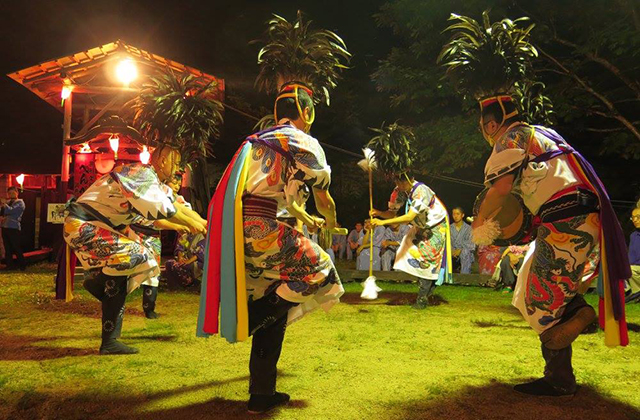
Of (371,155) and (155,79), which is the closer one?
(155,79)

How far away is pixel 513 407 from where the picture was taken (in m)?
3.45

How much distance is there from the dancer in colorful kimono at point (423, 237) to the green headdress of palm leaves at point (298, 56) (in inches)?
146

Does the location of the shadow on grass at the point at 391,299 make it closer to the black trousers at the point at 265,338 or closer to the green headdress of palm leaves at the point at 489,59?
the green headdress of palm leaves at the point at 489,59

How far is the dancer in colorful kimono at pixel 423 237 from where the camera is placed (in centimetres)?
761

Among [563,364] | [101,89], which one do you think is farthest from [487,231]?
[101,89]

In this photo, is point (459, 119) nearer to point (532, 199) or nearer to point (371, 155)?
point (371, 155)

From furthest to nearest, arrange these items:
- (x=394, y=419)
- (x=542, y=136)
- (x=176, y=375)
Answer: (x=176, y=375), (x=542, y=136), (x=394, y=419)

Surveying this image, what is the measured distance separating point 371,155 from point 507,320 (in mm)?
3064

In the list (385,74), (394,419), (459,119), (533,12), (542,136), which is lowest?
(394,419)

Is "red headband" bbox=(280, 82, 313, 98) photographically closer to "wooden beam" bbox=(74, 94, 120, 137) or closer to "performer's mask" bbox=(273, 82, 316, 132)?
"performer's mask" bbox=(273, 82, 316, 132)

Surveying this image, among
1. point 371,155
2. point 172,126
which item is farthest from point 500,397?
point 371,155

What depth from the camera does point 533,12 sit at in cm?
1377

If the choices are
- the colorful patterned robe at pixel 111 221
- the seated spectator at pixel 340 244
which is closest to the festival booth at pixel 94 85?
the colorful patterned robe at pixel 111 221

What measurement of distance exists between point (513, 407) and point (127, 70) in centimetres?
1146
